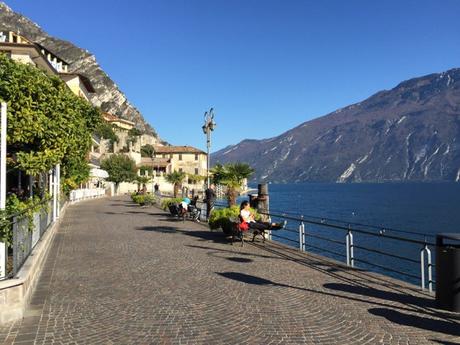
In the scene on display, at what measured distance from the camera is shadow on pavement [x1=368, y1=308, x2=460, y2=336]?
5.72 m

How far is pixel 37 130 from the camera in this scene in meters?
10.8

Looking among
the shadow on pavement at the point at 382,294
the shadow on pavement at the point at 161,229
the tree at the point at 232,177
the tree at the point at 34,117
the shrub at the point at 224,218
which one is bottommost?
the shadow on pavement at the point at 382,294

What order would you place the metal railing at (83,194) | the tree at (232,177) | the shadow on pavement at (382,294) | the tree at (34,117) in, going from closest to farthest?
the shadow on pavement at (382,294) → the tree at (34,117) → the tree at (232,177) → the metal railing at (83,194)

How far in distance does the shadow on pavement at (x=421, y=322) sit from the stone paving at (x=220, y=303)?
0.01 m

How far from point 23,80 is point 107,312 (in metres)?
7.15

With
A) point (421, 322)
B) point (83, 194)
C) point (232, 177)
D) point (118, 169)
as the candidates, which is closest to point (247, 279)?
point (421, 322)

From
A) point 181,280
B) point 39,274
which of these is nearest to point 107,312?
point 181,280

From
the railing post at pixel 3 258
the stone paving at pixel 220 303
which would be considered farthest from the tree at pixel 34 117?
the railing post at pixel 3 258

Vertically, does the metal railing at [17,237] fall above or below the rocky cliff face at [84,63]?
below

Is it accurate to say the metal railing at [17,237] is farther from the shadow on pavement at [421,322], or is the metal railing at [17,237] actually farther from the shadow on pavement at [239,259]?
the shadow on pavement at [421,322]

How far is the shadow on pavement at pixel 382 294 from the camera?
704cm

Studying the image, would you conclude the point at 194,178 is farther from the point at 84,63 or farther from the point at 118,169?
the point at 84,63

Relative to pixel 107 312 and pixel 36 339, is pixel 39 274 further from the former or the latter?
pixel 36 339

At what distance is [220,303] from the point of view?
22.8 feet
